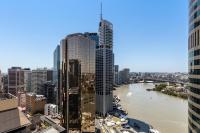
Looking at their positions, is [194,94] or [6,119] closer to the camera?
[6,119]

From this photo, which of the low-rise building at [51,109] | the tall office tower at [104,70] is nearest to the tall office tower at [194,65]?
the low-rise building at [51,109]

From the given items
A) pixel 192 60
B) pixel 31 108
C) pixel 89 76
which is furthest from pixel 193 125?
pixel 31 108

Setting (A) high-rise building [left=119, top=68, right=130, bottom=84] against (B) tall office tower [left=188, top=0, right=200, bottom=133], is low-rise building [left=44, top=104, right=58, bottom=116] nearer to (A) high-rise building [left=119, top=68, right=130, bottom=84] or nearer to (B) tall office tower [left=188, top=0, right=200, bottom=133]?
(B) tall office tower [left=188, top=0, right=200, bottom=133]

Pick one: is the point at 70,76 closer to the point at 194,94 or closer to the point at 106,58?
the point at 194,94

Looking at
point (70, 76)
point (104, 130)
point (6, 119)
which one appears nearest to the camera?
point (6, 119)

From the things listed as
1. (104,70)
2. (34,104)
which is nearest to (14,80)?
(34,104)

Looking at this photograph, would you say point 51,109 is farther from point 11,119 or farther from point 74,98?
point 11,119
